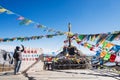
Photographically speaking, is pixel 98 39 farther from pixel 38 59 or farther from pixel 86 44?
pixel 86 44

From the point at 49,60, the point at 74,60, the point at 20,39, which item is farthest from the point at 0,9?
the point at 74,60

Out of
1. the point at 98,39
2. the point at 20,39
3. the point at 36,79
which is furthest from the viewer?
the point at 20,39

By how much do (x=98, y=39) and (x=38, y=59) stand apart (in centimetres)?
595

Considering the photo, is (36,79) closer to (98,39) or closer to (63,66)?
(98,39)

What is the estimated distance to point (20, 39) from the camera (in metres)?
21.4

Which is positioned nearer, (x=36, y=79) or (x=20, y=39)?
(x=36, y=79)

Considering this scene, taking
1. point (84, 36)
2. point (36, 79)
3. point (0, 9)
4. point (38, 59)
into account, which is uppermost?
point (0, 9)

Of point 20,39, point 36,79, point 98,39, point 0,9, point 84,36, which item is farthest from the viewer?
point 20,39

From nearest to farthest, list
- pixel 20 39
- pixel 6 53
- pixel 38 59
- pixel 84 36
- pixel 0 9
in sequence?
pixel 0 9
pixel 84 36
pixel 38 59
pixel 20 39
pixel 6 53

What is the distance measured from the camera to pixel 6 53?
30.5 m

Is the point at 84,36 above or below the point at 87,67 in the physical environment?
above

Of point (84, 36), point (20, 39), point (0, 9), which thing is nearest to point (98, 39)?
point (84, 36)

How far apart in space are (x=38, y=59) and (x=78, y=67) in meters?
5.19

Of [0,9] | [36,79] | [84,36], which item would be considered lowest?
[36,79]
